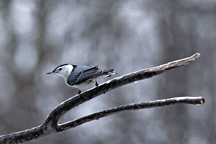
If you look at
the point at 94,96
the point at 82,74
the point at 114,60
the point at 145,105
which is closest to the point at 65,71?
the point at 82,74

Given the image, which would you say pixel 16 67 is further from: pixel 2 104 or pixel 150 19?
pixel 150 19

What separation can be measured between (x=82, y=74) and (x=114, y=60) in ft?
6.83

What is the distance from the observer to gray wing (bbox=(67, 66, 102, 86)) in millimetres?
1446

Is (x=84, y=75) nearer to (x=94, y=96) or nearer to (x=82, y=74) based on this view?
(x=82, y=74)

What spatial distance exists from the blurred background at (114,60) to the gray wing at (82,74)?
169 centimetres

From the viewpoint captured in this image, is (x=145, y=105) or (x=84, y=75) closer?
(x=145, y=105)

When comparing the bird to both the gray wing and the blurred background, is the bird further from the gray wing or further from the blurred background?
the blurred background

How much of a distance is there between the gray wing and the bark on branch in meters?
0.24

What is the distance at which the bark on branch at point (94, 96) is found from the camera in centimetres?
110

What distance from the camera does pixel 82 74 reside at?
1517 mm

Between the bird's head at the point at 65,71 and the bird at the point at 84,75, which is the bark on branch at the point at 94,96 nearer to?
the bird at the point at 84,75

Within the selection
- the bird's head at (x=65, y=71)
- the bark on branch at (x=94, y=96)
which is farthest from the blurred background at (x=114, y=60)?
the bark on branch at (x=94, y=96)

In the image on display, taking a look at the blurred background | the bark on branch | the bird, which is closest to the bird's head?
the bird

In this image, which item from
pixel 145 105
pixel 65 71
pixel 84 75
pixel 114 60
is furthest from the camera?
pixel 114 60
